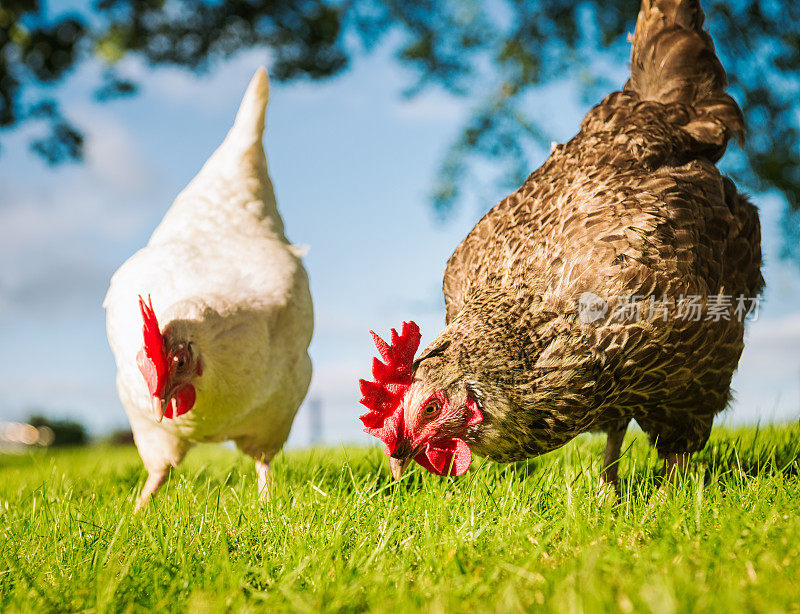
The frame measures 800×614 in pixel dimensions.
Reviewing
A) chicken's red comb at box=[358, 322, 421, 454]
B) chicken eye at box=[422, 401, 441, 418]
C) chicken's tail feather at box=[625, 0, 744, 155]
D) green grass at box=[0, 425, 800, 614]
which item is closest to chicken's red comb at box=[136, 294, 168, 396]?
green grass at box=[0, 425, 800, 614]

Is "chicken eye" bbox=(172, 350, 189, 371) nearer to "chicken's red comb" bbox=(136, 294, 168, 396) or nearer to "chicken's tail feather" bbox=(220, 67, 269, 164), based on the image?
"chicken's red comb" bbox=(136, 294, 168, 396)

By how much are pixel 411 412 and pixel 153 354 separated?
1398 millimetres

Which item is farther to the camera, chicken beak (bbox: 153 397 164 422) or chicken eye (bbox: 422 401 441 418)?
chicken beak (bbox: 153 397 164 422)

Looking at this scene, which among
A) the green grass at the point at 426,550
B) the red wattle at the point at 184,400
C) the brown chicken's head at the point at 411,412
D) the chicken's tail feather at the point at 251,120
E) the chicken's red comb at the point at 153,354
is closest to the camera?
the green grass at the point at 426,550

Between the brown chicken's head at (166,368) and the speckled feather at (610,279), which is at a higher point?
the speckled feather at (610,279)

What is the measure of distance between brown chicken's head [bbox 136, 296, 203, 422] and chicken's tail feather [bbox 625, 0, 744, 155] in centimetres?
268

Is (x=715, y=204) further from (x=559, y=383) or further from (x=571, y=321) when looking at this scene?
(x=559, y=383)

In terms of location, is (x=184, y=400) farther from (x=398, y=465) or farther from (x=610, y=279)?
(x=610, y=279)

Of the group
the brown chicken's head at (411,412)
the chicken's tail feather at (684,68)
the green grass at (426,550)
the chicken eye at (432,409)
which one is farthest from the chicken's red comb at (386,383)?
the chicken's tail feather at (684,68)

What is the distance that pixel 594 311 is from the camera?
2344 millimetres

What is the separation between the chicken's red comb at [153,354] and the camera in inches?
117

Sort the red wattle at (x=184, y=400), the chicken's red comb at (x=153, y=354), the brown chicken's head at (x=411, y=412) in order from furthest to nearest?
the red wattle at (x=184, y=400) < the chicken's red comb at (x=153, y=354) < the brown chicken's head at (x=411, y=412)

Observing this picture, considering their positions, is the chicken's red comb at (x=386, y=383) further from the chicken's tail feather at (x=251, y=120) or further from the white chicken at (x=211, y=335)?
the chicken's tail feather at (x=251, y=120)

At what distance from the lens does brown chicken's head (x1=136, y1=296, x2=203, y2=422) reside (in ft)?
9.73
